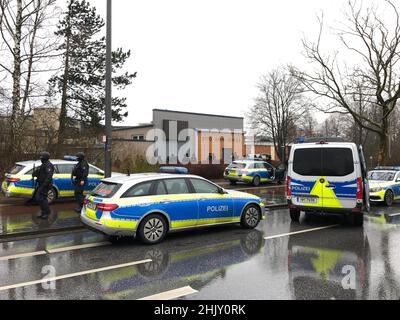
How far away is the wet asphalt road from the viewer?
14.8 feet

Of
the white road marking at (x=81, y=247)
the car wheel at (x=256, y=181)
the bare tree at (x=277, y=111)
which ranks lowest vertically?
the white road marking at (x=81, y=247)

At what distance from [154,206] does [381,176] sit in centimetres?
1100

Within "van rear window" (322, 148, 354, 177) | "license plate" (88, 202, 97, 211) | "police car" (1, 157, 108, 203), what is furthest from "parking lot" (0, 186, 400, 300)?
"police car" (1, 157, 108, 203)

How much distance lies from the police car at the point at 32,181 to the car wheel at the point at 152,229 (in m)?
5.76

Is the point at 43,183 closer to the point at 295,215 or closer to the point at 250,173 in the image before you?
the point at 295,215

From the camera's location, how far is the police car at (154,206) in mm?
6602

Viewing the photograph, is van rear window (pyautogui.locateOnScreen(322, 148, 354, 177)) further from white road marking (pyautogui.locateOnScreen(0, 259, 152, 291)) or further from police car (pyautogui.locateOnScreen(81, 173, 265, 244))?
white road marking (pyautogui.locateOnScreen(0, 259, 152, 291))

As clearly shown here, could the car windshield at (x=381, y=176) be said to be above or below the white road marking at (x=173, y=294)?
above

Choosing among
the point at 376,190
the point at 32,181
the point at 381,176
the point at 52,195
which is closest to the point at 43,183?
the point at 32,181

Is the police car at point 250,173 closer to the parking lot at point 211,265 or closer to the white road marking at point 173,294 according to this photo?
the parking lot at point 211,265

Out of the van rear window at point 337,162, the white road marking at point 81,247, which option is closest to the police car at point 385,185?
the van rear window at point 337,162
